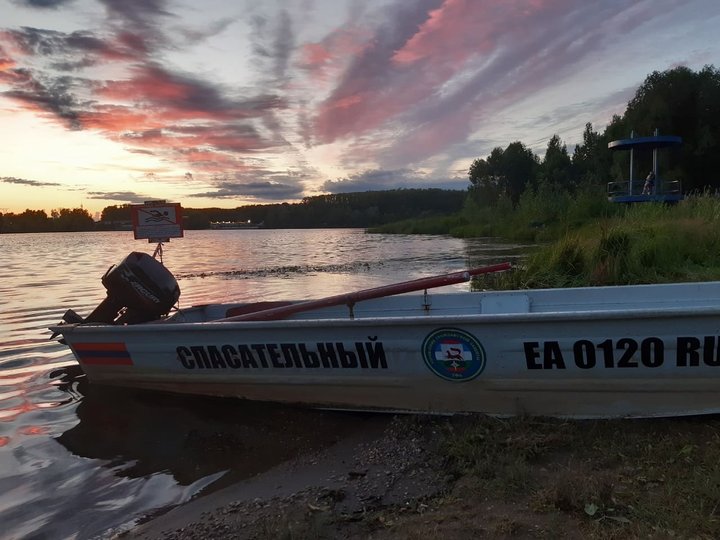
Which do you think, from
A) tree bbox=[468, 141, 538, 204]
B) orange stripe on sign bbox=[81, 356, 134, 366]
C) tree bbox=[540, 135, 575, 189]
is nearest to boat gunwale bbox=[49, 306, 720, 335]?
orange stripe on sign bbox=[81, 356, 134, 366]

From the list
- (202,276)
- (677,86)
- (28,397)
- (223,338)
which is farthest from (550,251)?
(677,86)

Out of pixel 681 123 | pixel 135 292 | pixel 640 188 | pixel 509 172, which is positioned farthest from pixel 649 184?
pixel 509 172

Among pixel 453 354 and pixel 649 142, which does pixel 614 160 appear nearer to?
pixel 649 142

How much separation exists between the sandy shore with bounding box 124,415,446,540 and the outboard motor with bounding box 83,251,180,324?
2.97m

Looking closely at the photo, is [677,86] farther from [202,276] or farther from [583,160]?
[202,276]

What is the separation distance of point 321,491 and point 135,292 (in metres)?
3.66

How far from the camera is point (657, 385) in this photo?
3.91 metres

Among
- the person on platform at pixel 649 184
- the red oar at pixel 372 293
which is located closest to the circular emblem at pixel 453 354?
the red oar at pixel 372 293

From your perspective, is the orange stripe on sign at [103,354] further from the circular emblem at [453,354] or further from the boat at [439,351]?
the circular emblem at [453,354]

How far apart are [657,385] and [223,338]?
3672 millimetres

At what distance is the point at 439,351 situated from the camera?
168 inches

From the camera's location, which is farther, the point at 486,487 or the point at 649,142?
the point at 649,142

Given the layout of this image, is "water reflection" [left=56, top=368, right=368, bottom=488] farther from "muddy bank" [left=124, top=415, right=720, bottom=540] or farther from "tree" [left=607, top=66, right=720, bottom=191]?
"tree" [left=607, top=66, right=720, bottom=191]

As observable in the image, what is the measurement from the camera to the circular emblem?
4.15m
